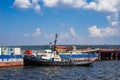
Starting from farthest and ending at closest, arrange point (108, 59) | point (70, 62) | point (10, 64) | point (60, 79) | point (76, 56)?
point (108, 59)
point (76, 56)
point (70, 62)
point (10, 64)
point (60, 79)

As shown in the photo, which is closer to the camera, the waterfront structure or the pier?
the waterfront structure

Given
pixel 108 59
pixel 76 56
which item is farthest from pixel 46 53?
pixel 108 59

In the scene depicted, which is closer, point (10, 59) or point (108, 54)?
point (10, 59)

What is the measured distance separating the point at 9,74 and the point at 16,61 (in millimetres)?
14939

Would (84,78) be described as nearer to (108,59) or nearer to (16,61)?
(16,61)

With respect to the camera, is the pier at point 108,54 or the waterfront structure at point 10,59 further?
the pier at point 108,54

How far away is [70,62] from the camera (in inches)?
3243

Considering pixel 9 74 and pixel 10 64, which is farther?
pixel 10 64

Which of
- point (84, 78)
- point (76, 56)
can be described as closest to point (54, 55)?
point (76, 56)

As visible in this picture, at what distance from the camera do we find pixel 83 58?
320 ft

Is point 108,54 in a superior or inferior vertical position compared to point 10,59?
superior

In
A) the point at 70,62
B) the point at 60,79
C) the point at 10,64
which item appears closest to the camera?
the point at 60,79

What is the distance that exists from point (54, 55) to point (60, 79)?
2416 centimetres

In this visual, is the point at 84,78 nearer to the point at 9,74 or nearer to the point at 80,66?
the point at 9,74
